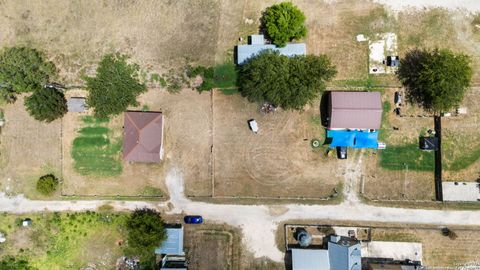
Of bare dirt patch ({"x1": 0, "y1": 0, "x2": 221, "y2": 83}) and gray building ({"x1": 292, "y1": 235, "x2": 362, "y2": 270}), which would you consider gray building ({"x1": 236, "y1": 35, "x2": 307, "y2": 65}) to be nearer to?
bare dirt patch ({"x1": 0, "y1": 0, "x2": 221, "y2": 83})

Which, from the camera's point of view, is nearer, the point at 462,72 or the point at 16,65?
the point at 462,72

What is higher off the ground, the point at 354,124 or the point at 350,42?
the point at 350,42

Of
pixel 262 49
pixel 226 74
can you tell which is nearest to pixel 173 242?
pixel 226 74

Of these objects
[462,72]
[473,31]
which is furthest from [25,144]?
[473,31]

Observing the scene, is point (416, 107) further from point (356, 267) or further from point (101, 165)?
point (101, 165)

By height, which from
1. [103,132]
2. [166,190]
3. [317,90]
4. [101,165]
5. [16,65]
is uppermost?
[16,65]

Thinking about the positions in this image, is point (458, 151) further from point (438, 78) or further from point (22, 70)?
point (22, 70)

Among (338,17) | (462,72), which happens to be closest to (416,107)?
(462,72)
